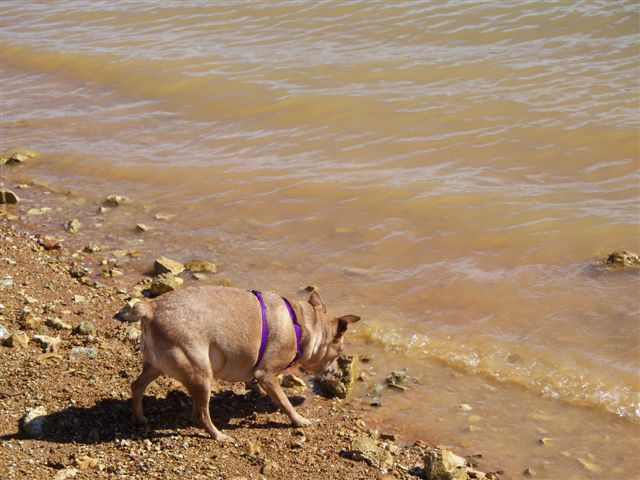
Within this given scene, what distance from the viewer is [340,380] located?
7246mm

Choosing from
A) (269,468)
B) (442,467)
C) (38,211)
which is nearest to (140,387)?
(269,468)

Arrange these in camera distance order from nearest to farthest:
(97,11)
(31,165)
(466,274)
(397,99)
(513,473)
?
(513,473)
(466,274)
(31,165)
(397,99)
(97,11)

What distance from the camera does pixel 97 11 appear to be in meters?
23.0

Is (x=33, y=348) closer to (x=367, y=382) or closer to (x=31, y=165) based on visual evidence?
(x=367, y=382)

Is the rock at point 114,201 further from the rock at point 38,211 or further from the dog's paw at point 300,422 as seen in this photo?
the dog's paw at point 300,422

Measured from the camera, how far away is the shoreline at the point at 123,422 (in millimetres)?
5543

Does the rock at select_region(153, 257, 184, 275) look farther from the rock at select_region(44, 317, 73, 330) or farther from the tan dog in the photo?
the tan dog

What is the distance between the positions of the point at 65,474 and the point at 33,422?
0.80 metres

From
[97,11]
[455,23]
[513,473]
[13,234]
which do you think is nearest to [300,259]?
[13,234]

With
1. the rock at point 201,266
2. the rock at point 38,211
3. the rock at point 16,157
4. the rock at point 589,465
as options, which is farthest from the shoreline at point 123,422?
the rock at point 16,157

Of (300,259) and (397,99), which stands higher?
(397,99)

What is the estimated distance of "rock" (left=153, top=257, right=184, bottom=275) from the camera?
30.0ft

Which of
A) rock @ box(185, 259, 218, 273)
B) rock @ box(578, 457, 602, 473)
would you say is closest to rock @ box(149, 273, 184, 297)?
rock @ box(185, 259, 218, 273)

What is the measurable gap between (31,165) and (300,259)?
224 inches
